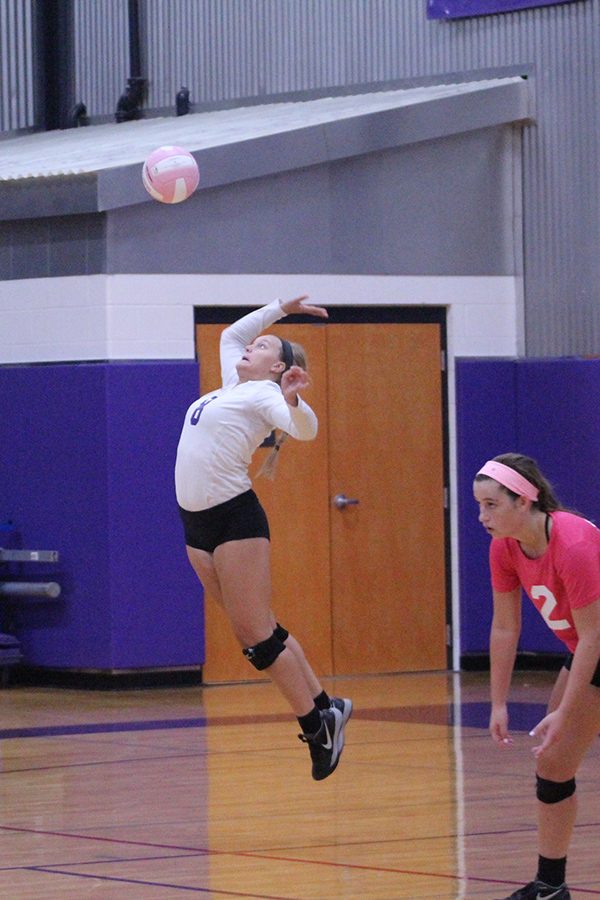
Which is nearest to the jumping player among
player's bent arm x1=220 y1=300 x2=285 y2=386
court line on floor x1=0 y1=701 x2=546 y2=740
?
player's bent arm x1=220 y1=300 x2=285 y2=386

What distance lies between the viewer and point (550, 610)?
528cm

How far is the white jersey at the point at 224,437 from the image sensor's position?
7387mm

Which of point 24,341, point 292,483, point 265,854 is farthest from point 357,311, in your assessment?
point 265,854

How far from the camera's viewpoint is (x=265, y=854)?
635 centimetres

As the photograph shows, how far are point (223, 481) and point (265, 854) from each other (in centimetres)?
172

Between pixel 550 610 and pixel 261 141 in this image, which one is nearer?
pixel 550 610

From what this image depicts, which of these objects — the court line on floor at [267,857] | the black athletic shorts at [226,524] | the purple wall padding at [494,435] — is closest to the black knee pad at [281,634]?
the black athletic shorts at [226,524]

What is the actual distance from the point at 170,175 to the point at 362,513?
352 centimetres

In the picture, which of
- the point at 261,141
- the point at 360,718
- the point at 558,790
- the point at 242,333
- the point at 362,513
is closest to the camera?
the point at 558,790

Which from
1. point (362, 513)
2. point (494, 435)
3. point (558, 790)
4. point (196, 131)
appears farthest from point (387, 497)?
point (558, 790)

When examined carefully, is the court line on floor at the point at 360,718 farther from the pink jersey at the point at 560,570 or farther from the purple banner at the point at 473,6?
the purple banner at the point at 473,6

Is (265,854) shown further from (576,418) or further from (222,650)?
(576,418)

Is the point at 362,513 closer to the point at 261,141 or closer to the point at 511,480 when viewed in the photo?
the point at 261,141

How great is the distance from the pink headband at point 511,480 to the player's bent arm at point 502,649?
34cm
